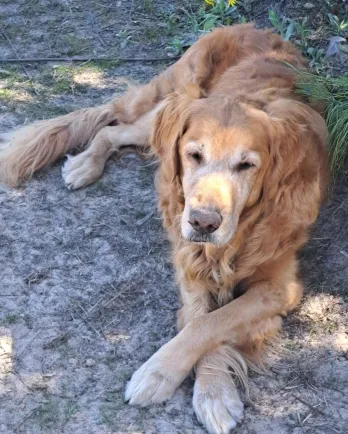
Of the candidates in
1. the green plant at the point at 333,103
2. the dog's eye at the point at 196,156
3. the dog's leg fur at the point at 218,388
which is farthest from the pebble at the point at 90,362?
the green plant at the point at 333,103

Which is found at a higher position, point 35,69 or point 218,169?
point 218,169

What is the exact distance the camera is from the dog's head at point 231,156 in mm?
3377

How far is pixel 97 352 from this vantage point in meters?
3.69

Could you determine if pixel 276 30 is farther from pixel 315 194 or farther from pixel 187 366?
pixel 187 366

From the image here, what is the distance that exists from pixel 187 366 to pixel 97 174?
6.12 ft

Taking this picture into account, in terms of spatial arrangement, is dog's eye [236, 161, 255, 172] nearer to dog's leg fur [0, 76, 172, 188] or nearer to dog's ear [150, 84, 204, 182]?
dog's ear [150, 84, 204, 182]

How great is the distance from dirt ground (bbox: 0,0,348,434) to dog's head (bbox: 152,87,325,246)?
2.25ft

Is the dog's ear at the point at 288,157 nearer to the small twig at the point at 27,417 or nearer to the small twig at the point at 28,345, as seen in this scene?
the small twig at the point at 28,345

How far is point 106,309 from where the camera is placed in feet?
13.0

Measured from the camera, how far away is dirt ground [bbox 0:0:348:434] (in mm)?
3371

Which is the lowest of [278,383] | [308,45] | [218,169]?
[278,383]

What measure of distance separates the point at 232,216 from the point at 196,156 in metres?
0.38

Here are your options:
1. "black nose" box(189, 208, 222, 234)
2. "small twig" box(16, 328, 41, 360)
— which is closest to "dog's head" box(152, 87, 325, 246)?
"black nose" box(189, 208, 222, 234)

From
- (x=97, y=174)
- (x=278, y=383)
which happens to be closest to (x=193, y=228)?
(x=278, y=383)
